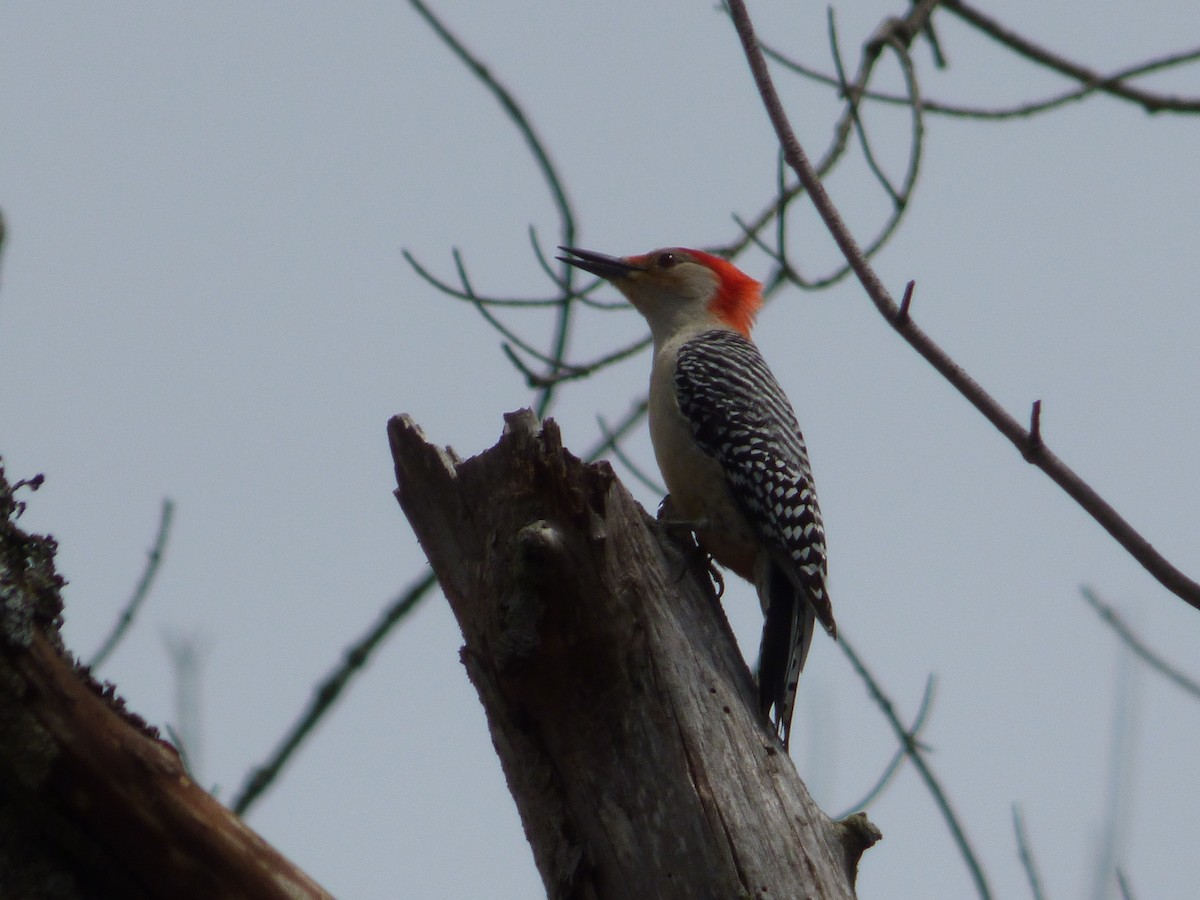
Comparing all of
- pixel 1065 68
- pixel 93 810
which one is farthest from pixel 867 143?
pixel 93 810

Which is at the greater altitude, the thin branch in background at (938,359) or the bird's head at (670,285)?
the bird's head at (670,285)

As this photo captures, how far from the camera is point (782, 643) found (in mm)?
4926

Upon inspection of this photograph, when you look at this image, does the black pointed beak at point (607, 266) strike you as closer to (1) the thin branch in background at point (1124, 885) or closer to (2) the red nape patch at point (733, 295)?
(2) the red nape patch at point (733, 295)

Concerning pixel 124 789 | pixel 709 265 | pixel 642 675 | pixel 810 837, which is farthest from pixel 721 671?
pixel 709 265

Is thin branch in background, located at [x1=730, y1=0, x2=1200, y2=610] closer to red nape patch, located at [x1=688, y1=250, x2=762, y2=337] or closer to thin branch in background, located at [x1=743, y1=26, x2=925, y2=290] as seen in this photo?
thin branch in background, located at [x1=743, y1=26, x2=925, y2=290]

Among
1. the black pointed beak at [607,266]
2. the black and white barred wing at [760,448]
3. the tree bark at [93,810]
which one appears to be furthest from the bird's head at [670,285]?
the tree bark at [93,810]

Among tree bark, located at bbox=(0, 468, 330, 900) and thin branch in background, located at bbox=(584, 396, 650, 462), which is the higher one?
thin branch in background, located at bbox=(584, 396, 650, 462)

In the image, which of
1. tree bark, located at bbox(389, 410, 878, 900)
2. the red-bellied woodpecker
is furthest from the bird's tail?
tree bark, located at bbox(389, 410, 878, 900)

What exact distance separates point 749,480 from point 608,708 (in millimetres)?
2169

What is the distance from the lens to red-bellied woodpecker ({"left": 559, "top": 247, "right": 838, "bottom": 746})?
504 cm

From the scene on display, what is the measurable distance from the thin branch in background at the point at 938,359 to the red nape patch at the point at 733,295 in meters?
4.32

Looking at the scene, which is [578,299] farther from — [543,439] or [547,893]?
[547,893]

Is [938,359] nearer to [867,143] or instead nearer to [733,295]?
[867,143]

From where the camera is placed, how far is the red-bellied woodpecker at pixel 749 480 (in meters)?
5.04
